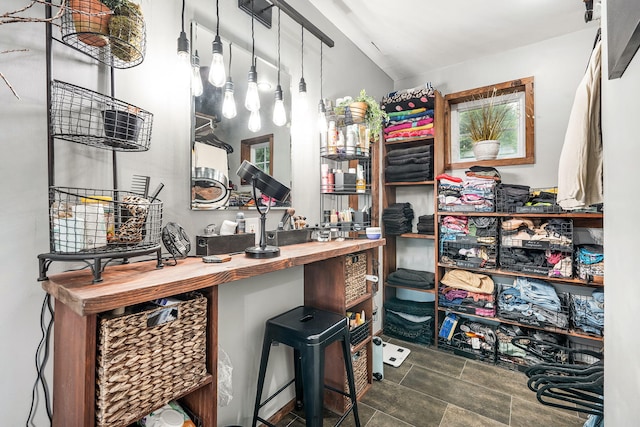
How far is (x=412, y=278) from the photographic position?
2.98 metres

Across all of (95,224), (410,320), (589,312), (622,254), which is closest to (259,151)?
(95,224)

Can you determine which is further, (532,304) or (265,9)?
(532,304)

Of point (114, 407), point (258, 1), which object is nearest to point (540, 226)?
point (258, 1)

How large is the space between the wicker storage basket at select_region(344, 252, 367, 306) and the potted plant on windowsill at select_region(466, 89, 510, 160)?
1617 mm

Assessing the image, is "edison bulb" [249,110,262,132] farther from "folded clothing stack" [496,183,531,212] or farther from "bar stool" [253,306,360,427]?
"folded clothing stack" [496,183,531,212]

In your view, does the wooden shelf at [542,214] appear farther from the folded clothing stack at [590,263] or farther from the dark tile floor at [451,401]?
the dark tile floor at [451,401]

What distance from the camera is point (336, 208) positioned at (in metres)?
2.42

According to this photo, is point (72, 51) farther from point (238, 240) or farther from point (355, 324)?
point (355, 324)

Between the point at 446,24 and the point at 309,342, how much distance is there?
8.50ft

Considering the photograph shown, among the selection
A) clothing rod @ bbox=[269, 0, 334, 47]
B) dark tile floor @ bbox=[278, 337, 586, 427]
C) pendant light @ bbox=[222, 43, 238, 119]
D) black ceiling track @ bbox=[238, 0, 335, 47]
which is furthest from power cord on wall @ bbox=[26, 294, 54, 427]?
clothing rod @ bbox=[269, 0, 334, 47]

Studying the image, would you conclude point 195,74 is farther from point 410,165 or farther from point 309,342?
point 410,165

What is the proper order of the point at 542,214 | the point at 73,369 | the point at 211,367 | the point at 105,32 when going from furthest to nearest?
the point at 542,214 < the point at 211,367 < the point at 105,32 < the point at 73,369

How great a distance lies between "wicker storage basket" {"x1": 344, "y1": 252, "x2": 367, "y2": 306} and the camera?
193 cm

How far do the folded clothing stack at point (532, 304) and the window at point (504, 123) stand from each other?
3.70 feet
